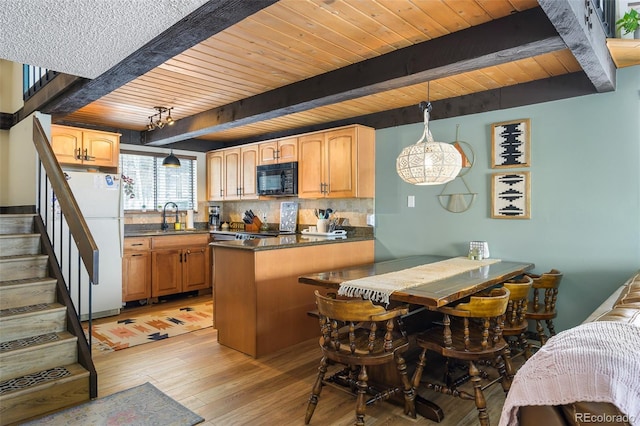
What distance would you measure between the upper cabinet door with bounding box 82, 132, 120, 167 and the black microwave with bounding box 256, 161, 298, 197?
6.20 feet

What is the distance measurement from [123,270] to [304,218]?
2.44m

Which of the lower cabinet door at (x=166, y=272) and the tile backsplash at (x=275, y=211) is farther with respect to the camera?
the lower cabinet door at (x=166, y=272)

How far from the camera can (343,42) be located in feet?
8.56

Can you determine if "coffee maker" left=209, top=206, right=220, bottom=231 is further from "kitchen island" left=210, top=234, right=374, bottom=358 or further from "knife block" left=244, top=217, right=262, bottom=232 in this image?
"kitchen island" left=210, top=234, right=374, bottom=358

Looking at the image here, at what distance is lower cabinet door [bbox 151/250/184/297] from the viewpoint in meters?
5.14

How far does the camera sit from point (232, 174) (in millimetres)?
5992

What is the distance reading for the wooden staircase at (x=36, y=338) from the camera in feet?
7.81

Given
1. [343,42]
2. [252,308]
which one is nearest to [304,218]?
[252,308]

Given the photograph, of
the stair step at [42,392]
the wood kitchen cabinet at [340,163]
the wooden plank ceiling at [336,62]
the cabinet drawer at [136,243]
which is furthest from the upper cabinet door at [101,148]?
the stair step at [42,392]

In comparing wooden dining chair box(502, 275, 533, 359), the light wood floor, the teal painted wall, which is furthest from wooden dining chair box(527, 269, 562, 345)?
the light wood floor

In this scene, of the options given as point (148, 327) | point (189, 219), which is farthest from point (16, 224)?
point (189, 219)

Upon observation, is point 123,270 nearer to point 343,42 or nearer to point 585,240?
point 343,42

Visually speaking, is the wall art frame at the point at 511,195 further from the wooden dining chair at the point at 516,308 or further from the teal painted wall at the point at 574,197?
the wooden dining chair at the point at 516,308

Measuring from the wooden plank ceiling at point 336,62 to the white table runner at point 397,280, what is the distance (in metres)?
1.40
